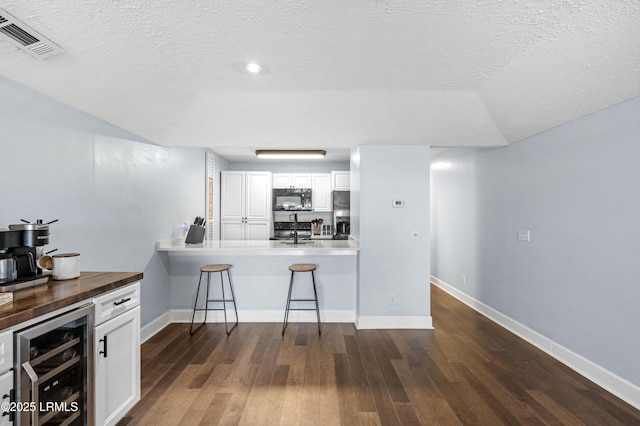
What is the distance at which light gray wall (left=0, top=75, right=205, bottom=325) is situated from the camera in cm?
192

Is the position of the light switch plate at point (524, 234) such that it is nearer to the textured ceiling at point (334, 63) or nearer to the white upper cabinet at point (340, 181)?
the textured ceiling at point (334, 63)

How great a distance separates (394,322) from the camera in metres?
3.66

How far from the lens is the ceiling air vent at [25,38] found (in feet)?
5.22

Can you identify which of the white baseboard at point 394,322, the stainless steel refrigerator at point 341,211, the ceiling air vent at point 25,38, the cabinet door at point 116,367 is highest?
the ceiling air vent at point 25,38

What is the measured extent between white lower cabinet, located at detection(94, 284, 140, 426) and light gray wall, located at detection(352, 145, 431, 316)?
7.99 feet

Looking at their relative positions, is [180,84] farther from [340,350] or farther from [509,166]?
[509,166]

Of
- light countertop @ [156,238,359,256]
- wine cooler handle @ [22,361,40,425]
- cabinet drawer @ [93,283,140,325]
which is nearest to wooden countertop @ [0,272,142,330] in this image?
cabinet drawer @ [93,283,140,325]

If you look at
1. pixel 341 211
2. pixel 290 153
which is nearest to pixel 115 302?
pixel 290 153

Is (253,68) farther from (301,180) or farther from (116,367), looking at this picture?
(301,180)

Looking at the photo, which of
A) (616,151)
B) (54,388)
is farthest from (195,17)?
(616,151)

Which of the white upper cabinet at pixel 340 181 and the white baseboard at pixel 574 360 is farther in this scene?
the white upper cabinet at pixel 340 181

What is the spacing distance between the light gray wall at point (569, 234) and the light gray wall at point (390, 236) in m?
0.99

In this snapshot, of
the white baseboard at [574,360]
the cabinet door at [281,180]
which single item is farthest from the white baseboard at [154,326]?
the white baseboard at [574,360]

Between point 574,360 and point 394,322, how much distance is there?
1.69 m
